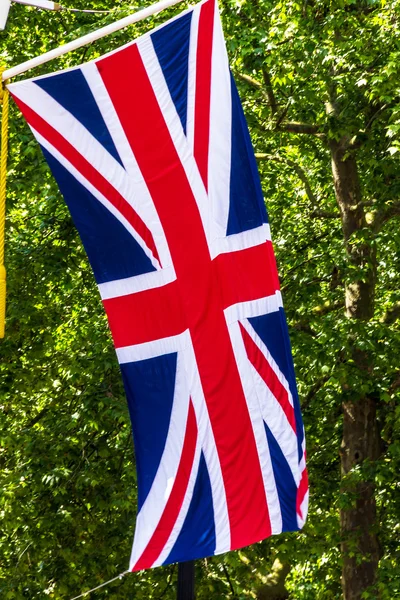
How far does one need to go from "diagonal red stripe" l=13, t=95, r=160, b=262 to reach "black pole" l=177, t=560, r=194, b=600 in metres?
1.55

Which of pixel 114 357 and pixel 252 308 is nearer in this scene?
pixel 252 308

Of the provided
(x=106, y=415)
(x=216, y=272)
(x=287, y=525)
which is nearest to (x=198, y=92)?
(x=216, y=272)

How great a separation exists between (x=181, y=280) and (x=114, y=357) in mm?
5548

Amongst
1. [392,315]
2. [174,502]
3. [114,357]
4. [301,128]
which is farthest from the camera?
[392,315]

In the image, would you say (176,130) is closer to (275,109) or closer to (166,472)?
→ (166,472)

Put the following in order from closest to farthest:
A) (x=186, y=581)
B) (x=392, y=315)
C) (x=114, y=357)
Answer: (x=186, y=581) < (x=114, y=357) < (x=392, y=315)

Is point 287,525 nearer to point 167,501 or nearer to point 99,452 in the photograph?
point 167,501

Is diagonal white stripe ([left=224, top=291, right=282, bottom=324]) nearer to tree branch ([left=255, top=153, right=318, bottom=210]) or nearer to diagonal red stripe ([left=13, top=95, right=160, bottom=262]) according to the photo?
diagonal red stripe ([left=13, top=95, right=160, bottom=262])

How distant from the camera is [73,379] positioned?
1044 cm

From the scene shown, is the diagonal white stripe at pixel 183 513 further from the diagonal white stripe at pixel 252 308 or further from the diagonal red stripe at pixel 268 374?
the diagonal white stripe at pixel 252 308

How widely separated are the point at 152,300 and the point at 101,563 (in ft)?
20.3

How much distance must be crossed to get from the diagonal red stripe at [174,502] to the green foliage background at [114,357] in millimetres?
4806

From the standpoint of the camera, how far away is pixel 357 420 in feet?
38.5

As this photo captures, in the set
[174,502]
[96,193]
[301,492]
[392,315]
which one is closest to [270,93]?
[392,315]
